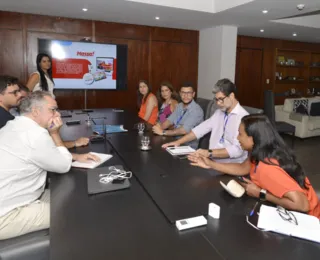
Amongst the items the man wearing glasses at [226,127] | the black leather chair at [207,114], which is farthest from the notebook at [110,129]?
the black leather chair at [207,114]

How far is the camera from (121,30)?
5910 mm

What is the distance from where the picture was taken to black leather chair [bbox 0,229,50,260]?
124 cm

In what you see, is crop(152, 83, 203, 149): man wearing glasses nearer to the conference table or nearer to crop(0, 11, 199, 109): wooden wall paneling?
the conference table

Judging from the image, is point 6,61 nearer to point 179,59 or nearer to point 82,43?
point 82,43

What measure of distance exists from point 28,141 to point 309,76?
935cm

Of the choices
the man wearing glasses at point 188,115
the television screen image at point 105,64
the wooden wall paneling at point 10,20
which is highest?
the wooden wall paneling at point 10,20

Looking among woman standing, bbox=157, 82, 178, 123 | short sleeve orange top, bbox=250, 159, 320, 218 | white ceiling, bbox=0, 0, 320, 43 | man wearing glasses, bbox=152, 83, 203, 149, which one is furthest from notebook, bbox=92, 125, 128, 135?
white ceiling, bbox=0, 0, 320, 43

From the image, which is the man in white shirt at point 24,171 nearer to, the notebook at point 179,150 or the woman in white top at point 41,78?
the notebook at point 179,150

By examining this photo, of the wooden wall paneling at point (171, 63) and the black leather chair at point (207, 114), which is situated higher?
the wooden wall paneling at point (171, 63)

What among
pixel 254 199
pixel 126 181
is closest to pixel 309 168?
pixel 254 199

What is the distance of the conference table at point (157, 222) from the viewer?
93 cm

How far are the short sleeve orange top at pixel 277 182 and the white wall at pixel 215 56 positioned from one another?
15.9 feet

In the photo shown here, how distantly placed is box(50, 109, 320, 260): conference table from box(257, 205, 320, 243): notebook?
27 mm

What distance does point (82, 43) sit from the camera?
18.2 feet
